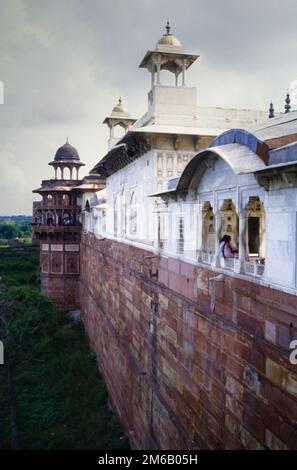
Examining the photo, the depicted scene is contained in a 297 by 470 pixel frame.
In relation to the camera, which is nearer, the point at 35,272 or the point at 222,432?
the point at 222,432

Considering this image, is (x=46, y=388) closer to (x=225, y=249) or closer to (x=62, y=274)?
(x=62, y=274)

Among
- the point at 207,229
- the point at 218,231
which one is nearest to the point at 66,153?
the point at 207,229

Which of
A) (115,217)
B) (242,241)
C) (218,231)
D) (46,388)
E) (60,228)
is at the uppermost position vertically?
(115,217)

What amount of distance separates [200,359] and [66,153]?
981 inches

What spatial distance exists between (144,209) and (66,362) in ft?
30.1

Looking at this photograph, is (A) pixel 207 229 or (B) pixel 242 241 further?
(A) pixel 207 229

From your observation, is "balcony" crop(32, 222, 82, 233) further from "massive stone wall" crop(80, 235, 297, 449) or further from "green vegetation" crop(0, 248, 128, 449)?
"massive stone wall" crop(80, 235, 297, 449)

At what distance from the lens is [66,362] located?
56.5 ft

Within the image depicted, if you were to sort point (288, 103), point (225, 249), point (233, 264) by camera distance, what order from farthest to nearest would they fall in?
point (288, 103) → point (225, 249) → point (233, 264)

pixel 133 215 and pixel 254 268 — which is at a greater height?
pixel 133 215

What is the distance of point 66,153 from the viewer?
95.9 ft

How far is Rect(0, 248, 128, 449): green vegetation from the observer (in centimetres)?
1198
